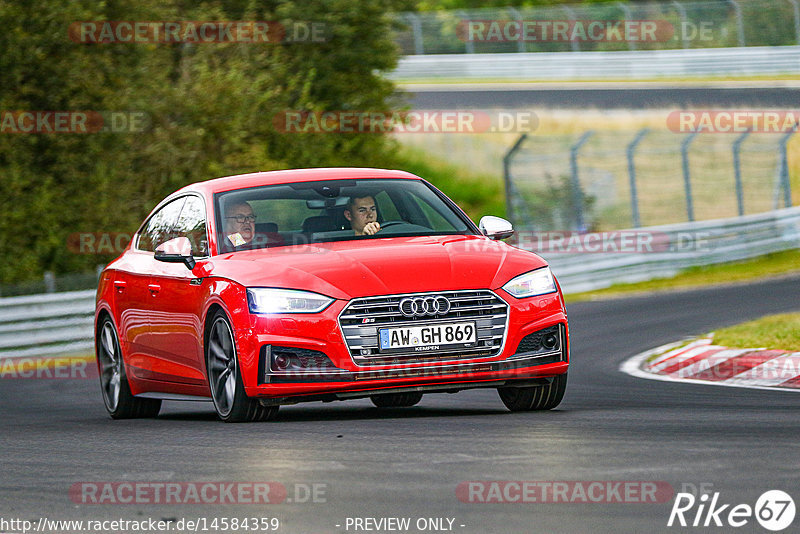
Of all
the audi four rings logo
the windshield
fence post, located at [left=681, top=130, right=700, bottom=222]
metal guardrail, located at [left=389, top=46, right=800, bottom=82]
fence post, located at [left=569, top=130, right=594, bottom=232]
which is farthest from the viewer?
metal guardrail, located at [left=389, top=46, right=800, bottom=82]

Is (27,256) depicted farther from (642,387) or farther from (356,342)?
(356,342)

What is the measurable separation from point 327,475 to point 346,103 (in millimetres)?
28674

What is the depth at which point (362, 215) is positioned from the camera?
9.63 m

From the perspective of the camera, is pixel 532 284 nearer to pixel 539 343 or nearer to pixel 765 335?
pixel 539 343

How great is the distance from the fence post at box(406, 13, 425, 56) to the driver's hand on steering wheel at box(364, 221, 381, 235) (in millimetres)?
39123

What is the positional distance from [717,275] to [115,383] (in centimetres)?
1479

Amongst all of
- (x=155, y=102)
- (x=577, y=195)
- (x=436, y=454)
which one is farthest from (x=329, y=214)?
(x=155, y=102)

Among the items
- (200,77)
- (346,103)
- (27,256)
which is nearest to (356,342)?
(27,256)

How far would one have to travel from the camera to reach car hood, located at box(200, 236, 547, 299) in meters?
8.45

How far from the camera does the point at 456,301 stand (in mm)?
8477

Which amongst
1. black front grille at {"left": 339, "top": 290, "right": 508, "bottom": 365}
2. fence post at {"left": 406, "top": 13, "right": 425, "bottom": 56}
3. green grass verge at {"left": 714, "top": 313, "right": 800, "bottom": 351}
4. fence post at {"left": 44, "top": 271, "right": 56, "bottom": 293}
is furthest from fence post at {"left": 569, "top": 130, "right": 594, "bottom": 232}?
fence post at {"left": 406, "top": 13, "right": 425, "bottom": 56}

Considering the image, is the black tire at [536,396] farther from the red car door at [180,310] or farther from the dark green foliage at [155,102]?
the dark green foliage at [155,102]

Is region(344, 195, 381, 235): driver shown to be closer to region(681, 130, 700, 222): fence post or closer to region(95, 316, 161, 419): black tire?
region(95, 316, 161, 419): black tire

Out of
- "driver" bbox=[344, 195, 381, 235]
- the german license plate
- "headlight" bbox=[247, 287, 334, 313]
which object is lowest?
the german license plate
